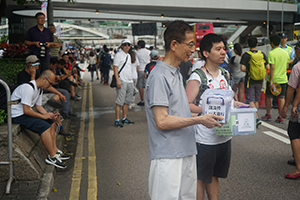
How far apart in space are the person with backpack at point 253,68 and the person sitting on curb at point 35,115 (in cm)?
473

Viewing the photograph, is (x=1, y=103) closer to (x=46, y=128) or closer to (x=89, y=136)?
(x=46, y=128)

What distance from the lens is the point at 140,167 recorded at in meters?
5.67

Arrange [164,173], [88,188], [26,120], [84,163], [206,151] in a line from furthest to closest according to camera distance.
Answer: [84,163] → [26,120] → [88,188] → [206,151] → [164,173]

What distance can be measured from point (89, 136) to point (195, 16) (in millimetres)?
32499

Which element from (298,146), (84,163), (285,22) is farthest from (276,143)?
(285,22)

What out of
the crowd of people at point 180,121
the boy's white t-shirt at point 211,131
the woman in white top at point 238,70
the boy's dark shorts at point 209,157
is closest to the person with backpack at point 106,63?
the woman in white top at point 238,70

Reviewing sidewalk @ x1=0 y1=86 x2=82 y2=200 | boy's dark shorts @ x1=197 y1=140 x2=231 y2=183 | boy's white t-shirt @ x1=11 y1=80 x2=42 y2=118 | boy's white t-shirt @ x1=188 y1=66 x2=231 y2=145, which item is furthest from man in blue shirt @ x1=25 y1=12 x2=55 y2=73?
boy's dark shorts @ x1=197 y1=140 x2=231 y2=183

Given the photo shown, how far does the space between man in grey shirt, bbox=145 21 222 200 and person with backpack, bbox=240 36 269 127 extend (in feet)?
18.8

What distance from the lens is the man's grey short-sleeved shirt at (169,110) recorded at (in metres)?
2.52

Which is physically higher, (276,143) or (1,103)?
(1,103)

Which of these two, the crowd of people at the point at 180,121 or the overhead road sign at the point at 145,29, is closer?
the crowd of people at the point at 180,121

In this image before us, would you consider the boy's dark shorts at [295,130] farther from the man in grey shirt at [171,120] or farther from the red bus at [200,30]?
the red bus at [200,30]

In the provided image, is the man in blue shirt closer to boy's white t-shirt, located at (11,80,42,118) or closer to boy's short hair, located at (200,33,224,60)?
boy's white t-shirt, located at (11,80,42,118)

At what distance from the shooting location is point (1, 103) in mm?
5414
